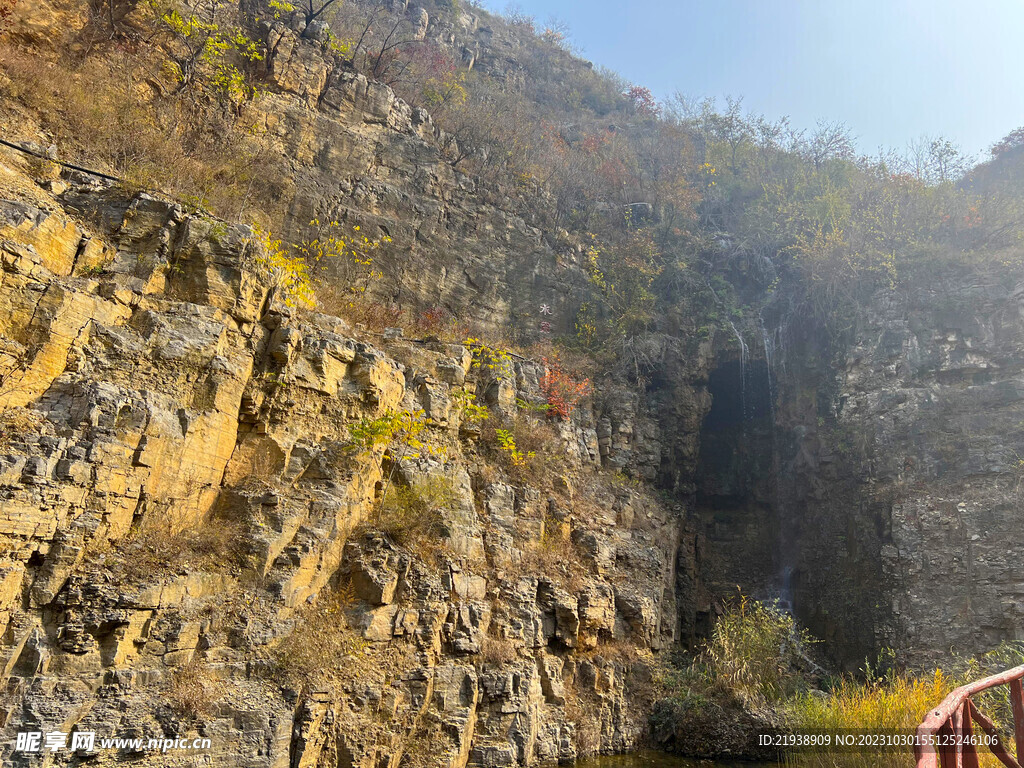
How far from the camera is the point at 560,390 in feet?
45.9

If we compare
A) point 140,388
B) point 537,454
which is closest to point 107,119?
point 140,388

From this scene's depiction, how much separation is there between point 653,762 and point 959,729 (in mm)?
7832

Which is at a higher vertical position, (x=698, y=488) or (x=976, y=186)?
(x=976, y=186)

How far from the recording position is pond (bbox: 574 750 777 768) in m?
9.38

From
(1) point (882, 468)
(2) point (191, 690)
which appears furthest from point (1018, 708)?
(1) point (882, 468)

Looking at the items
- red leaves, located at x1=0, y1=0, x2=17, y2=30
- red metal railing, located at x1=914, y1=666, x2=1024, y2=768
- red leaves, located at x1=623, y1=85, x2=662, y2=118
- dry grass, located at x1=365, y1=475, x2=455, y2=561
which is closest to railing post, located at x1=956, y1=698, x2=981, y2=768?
red metal railing, located at x1=914, y1=666, x2=1024, y2=768

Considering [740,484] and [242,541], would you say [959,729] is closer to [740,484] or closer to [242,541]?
[242,541]

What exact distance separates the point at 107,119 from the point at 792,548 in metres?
17.2

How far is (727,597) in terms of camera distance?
14938 millimetres

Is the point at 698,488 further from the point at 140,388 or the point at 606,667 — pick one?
the point at 140,388

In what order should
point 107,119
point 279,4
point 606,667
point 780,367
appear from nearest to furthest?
point 107,119 → point 606,667 → point 279,4 → point 780,367

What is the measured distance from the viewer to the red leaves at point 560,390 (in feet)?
44.9

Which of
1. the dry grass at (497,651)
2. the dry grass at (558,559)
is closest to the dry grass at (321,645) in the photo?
the dry grass at (497,651)

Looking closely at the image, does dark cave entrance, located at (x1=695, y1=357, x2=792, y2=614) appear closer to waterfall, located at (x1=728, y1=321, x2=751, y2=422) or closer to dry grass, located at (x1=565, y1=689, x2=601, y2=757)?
waterfall, located at (x1=728, y1=321, x2=751, y2=422)
